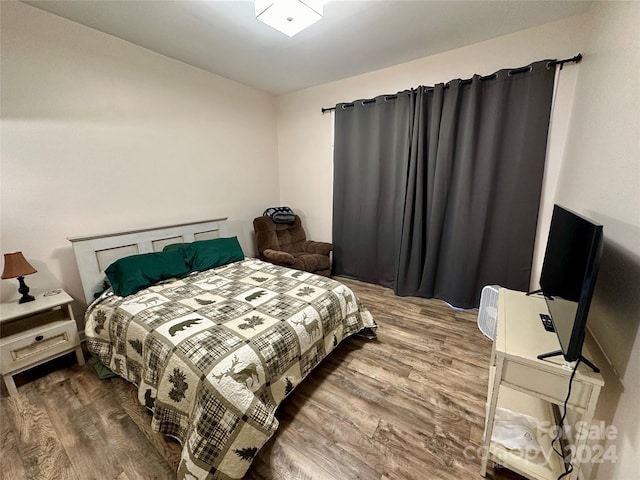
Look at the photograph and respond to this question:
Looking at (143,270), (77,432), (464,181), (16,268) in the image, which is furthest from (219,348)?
(464,181)

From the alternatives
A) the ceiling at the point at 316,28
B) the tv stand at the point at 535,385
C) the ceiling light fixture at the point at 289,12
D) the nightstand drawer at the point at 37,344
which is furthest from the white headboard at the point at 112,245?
the tv stand at the point at 535,385

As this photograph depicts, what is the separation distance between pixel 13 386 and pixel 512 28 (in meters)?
4.72

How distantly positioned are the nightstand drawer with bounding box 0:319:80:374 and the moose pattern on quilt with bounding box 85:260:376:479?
134mm

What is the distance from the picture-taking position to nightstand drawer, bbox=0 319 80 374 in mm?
1672

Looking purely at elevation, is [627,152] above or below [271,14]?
below

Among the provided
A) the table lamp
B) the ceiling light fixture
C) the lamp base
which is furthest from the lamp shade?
the ceiling light fixture

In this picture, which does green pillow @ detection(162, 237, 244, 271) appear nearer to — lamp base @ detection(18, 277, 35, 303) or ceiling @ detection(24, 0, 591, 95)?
lamp base @ detection(18, 277, 35, 303)

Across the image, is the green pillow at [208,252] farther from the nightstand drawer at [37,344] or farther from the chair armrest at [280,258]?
the nightstand drawer at [37,344]

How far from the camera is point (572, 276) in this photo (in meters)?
1.07

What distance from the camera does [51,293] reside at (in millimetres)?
2029

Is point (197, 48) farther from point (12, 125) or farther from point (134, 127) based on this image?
point (12, 125)

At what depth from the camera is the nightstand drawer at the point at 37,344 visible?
1.67 m

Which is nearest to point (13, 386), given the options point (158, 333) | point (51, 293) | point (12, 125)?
point (51, 293)

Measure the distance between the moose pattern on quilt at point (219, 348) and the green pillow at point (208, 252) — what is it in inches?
10.8
